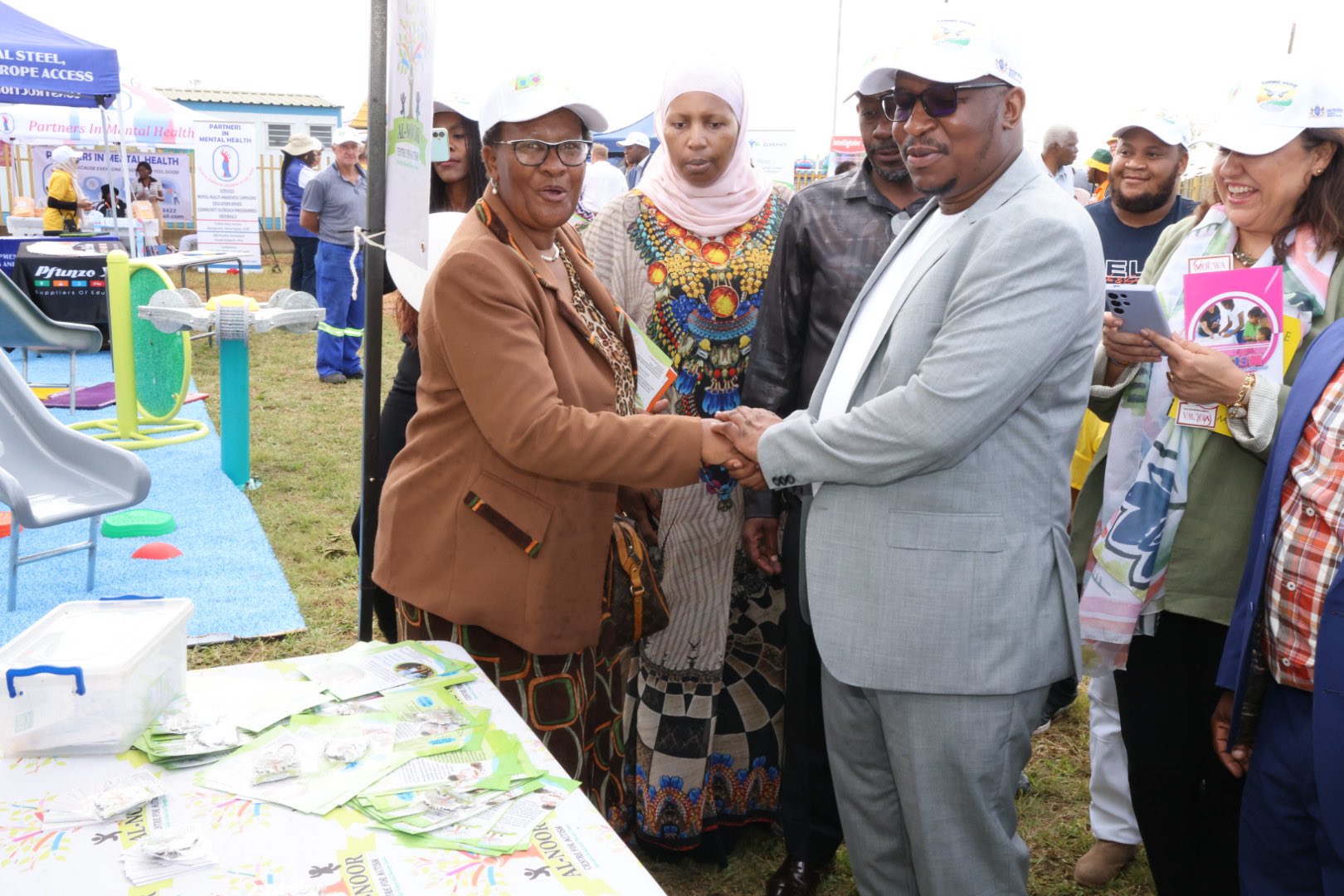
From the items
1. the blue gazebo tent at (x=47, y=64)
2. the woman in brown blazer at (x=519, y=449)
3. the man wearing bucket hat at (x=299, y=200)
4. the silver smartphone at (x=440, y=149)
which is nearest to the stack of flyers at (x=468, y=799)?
the woman in brown blazer at (x=519, y=449)

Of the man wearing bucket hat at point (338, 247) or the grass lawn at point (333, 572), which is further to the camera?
the man wearing bucket hat at point (338, 247)

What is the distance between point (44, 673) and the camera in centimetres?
158

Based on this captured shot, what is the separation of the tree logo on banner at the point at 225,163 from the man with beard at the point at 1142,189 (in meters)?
15.5

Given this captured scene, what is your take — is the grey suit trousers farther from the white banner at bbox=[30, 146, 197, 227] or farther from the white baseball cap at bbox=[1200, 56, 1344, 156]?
the white banner at bbox=[30, 146, 197, 227]

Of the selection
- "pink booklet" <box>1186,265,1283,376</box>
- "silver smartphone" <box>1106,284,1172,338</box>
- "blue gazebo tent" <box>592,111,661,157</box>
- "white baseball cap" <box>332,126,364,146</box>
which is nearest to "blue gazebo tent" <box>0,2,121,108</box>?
"white baseball cap" <box>332,126,364,146</box>

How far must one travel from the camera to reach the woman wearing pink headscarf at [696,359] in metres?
3.02

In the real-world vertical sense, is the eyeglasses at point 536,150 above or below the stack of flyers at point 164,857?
above

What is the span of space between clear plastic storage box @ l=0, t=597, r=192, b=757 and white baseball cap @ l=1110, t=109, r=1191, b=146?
139 inches

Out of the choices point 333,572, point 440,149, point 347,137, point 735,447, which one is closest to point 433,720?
point 735,447

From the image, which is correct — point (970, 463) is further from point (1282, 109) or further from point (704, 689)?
point (704, 689)

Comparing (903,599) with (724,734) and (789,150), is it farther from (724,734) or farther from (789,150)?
(789,150)

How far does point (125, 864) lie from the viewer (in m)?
1.35

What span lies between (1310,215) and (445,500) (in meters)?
1.96

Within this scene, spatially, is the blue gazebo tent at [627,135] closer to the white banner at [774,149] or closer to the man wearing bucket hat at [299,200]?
the white banner at [774,149]
